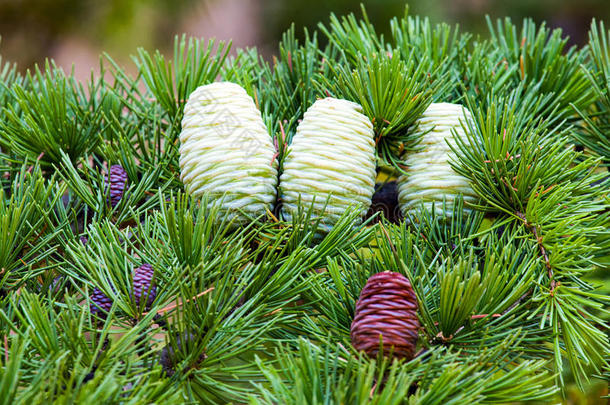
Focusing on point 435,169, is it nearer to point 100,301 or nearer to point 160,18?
point 100,301

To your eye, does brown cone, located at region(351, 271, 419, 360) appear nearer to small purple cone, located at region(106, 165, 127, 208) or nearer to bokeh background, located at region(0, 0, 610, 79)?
small purple cone, located at region(106, 165, 127, 208)

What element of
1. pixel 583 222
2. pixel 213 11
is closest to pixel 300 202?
pixel 583 222

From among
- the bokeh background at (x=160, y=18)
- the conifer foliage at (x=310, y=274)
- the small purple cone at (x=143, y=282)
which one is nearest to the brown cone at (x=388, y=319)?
the conifer foliage at (x=310, y=274)

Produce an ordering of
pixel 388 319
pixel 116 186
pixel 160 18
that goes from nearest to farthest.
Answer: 1. pixel 388 319
2. pixel 116 186
3. pixel 160 18

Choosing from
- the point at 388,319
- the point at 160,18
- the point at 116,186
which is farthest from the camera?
the point at 160,18

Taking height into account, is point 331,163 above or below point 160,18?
below

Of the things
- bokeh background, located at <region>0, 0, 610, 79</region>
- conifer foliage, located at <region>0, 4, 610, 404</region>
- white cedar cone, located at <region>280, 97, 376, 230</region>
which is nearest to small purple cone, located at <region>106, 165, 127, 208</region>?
conifer foliage, located at <region>0, 4, 610, 404</region>

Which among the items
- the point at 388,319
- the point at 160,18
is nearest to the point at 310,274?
the point at 388,319
